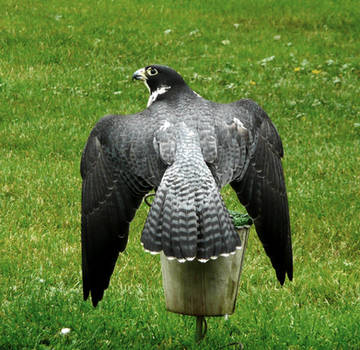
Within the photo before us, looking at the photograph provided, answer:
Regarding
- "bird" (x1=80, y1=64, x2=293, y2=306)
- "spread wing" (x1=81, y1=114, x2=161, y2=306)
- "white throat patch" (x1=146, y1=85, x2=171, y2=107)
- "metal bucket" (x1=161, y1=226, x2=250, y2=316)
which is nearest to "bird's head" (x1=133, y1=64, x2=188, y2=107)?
"white throat patch" (x1=146, y1=85, x2=171, y2=107)

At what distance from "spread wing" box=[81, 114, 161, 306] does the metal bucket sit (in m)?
0.37

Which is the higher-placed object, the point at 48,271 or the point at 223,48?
the point at 48,271

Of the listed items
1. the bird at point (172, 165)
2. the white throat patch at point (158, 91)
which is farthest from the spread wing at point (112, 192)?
the white throat patch at point (158, 91)

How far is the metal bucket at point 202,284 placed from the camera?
4.27m

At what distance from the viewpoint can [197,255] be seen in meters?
3.62

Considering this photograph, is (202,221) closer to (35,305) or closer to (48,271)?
(35,305)

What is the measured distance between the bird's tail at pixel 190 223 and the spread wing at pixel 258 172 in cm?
60

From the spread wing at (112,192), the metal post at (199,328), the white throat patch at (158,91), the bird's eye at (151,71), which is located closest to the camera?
the spread wing at (112,192)

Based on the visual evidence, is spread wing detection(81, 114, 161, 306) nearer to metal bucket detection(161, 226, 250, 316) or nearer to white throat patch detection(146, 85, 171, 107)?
metal bucket detection(161, 226, 250, 316)

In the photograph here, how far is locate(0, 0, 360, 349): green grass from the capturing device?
486 cm

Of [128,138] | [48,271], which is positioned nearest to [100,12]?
[48,271]

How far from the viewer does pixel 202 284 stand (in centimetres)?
430

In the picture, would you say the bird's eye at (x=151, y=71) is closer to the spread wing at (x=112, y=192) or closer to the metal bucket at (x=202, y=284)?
the spread wing at (x=112, y=192)

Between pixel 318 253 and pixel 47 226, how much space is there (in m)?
2.63
